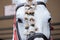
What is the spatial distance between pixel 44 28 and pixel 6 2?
2.55m

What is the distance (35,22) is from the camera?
4.00 feet

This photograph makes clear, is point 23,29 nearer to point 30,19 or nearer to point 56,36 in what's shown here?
point 30,19

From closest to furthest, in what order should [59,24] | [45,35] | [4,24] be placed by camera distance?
[45,35] → [59,24] → [4,24]

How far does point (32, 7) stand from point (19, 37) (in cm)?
19

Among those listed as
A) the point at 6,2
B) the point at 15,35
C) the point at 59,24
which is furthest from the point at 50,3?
the point at 15,35

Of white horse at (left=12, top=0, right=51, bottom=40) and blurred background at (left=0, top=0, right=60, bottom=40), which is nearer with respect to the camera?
white horse at (left=12, top=0, right=51, bottom=40)

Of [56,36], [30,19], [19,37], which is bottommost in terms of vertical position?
[56,36]

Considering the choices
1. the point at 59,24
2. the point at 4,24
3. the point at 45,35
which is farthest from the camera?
the point at 4,24

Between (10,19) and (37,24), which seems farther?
(10,19)

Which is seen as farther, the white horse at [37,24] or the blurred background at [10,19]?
the blurred background at [10,19]

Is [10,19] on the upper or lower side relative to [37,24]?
lower

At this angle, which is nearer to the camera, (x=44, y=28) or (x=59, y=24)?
(x=44, y=28)

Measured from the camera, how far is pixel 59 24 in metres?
3.52

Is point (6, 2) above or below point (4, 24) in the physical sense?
above
